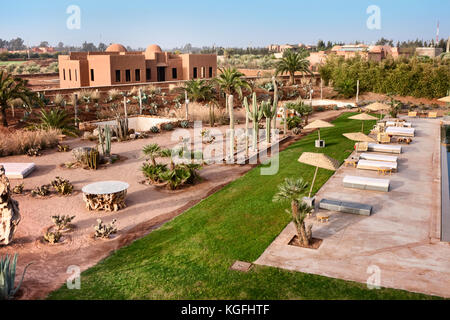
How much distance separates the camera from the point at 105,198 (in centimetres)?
1286

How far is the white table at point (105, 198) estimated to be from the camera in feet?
42.2

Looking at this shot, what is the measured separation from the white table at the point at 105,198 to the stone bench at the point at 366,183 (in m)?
Answer: 7.31

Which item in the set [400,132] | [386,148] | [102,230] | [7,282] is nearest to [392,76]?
[400,132]

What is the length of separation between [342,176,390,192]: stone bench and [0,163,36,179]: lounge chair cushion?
11745mm

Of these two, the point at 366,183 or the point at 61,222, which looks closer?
the point at 61,222

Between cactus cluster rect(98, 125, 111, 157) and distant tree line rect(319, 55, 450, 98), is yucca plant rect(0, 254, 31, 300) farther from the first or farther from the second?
distant tree line rect(319, 55, 450, 98)

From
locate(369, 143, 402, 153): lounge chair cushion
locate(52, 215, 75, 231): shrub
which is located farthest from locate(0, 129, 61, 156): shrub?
locate(369, 143, 402, 153): lounge chair cushion

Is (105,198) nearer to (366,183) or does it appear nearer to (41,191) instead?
(41,191)

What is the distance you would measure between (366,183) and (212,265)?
22.1 ft

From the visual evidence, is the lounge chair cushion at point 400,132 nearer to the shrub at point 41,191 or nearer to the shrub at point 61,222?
the shrub at point 41,191

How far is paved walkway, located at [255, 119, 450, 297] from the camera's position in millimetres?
8445

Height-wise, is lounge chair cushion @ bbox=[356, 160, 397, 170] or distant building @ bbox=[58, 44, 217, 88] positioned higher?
distant building @ bbox=[58, 44, 217, 88]

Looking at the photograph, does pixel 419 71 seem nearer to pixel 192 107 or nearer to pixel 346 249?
pixel 192 107

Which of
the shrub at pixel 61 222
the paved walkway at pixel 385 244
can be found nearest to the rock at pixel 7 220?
the shrub at pixel 61 222
